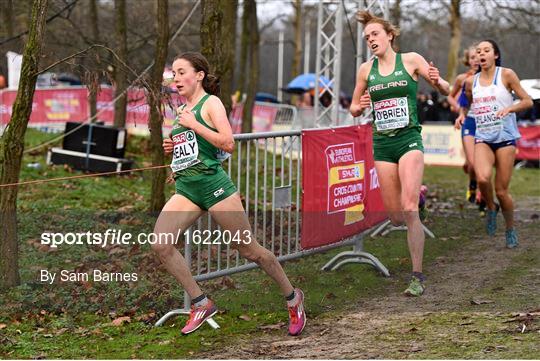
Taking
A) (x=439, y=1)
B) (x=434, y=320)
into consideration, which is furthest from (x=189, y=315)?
(x=439, y=1)

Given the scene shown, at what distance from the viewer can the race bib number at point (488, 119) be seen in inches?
378

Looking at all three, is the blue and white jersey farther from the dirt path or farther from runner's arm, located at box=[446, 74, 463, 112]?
runner's arm, located at box=[446, 74, 463, 112]

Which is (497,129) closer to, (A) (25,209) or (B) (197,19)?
(A) (25,209)

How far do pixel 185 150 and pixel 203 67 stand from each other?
0.58m

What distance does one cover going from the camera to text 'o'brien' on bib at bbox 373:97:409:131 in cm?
769

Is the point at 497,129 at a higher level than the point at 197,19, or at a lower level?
lower

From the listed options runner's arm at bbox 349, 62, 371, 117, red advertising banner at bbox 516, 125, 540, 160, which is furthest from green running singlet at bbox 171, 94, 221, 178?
red advertising banner at bbox 516, 125, 540, 160

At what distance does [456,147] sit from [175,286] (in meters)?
17.2

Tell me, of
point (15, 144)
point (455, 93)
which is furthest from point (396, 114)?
point (455, 93)

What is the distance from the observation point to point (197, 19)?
2847 centimetres

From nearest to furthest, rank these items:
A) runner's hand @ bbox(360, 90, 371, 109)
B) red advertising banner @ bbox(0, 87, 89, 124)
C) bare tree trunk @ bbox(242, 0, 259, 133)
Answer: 1. runner's hand @ bbox(360, 90, 371, 109)
2. bare tree trunk @ bbox(242, 0, 259, 133)
3. red advertising banner @ bbox(0, 87, 89, 124)

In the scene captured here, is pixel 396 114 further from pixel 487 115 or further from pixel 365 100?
pixel 487 115

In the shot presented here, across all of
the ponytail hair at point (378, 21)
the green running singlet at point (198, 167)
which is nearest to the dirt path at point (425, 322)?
the green running singlet at point (198, 167)

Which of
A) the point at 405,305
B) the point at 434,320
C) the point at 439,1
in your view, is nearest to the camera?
the point at 434,320
